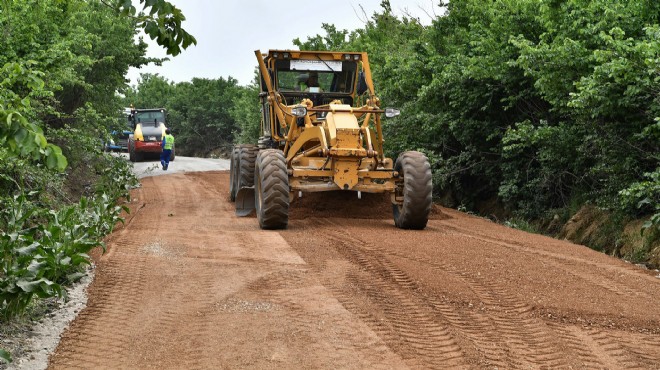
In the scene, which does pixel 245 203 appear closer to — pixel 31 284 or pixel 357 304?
pixel 357 304

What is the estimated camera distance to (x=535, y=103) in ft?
56.5

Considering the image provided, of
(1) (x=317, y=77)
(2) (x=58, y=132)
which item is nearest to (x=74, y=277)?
(1) (x=317, y=77)

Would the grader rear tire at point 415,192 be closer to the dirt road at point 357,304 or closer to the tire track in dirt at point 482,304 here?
the dirt road at point 357,304

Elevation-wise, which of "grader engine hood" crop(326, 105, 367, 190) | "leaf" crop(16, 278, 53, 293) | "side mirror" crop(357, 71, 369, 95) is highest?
"side mirror" crop(357, 71, 369, 95)

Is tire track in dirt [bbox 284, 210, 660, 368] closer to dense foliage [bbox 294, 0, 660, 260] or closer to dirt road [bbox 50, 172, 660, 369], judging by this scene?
dirt road [bbox 50, 172, 660, 369]

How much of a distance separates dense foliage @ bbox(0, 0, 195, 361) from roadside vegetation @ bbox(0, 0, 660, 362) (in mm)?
26

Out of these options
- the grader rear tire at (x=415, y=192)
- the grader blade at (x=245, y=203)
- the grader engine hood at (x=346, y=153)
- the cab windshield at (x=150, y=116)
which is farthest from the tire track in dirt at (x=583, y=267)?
the cab windshield at (x=150, y=116)

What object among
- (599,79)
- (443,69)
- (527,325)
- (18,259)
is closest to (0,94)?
(18,259)

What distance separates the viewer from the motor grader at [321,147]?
12.5 metres

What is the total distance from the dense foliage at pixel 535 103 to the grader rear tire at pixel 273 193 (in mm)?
4554

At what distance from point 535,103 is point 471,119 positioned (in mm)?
1615

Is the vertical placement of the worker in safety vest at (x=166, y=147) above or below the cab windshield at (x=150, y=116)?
below

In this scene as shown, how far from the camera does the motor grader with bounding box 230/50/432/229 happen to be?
41.0ft

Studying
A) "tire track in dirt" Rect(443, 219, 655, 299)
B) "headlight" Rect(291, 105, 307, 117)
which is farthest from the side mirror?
"tire track in dirt" Rect(443, 219, 655, 299)
